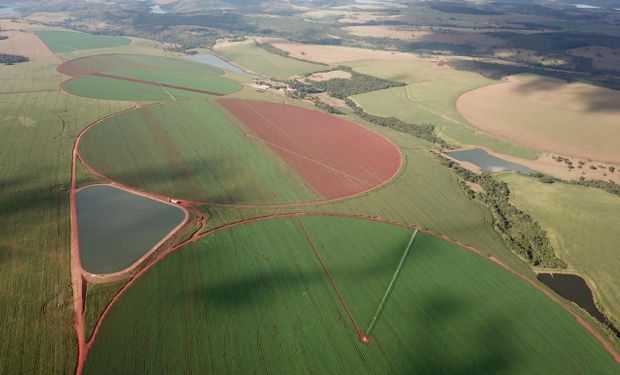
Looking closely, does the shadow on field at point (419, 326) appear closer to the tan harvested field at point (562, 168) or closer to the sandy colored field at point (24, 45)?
the tan harvested field at point (562, 168)

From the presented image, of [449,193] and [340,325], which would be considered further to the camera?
[449,193]

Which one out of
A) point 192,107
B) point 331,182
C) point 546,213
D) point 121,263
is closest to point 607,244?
point 546,213

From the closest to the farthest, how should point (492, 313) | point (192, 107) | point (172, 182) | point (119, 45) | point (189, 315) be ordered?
point (189, 315), point (492, 313), point (172, 182), point (192, 107), point (119, 45)

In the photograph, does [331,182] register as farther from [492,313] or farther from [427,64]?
[427,64]

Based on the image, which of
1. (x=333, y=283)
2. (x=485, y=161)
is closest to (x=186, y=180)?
(x=333, y=283)

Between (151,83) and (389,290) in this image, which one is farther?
(151,83)

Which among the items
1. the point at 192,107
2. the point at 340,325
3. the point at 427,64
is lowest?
the point at 340,325

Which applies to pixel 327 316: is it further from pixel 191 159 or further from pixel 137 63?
pixel 137 63
